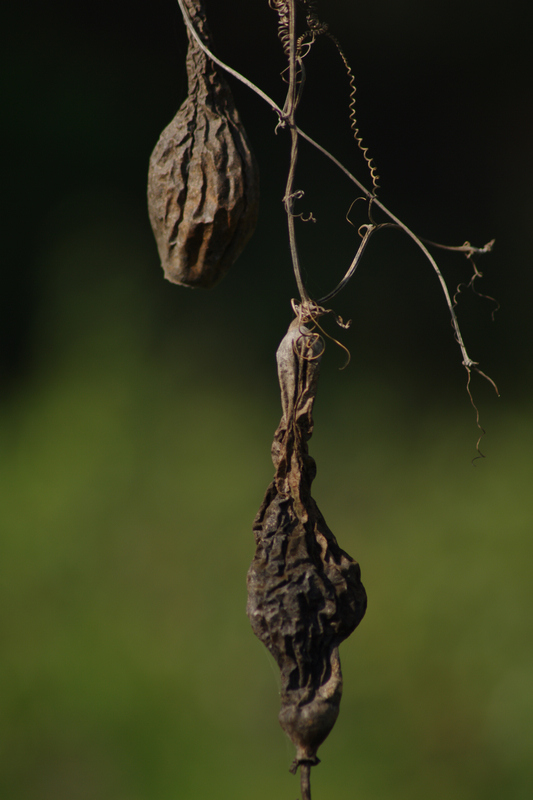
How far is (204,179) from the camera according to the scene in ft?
2.53

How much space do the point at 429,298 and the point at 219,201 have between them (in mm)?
599

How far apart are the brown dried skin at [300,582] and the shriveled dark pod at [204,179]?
0.19 metres

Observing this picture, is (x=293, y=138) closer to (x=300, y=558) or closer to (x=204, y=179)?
(x=204, y=179)

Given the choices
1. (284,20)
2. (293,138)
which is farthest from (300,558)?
(284,20)

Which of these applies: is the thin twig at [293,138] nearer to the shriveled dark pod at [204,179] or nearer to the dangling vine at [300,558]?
the dangling vine at [300,558]

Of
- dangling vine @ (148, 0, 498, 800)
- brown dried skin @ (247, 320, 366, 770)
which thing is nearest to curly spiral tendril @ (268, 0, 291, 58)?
dangling vine @ (148, 0, 498, 800)

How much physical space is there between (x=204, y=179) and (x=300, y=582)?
0.41m

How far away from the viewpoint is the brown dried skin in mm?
620

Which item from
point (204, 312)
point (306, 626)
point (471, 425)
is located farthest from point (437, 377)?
point (306, 626)

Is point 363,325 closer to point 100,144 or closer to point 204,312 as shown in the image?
point 204,312

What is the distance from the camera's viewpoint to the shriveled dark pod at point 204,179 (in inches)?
30.0

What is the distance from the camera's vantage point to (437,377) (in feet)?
4.34

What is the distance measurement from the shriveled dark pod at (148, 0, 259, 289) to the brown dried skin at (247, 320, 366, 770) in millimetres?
194

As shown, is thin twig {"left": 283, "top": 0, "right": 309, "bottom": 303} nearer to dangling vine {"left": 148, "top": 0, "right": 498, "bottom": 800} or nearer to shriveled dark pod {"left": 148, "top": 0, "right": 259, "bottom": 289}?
dangling vine {"left": 148, "top": 0, "right": 498, "bottom": 800}
